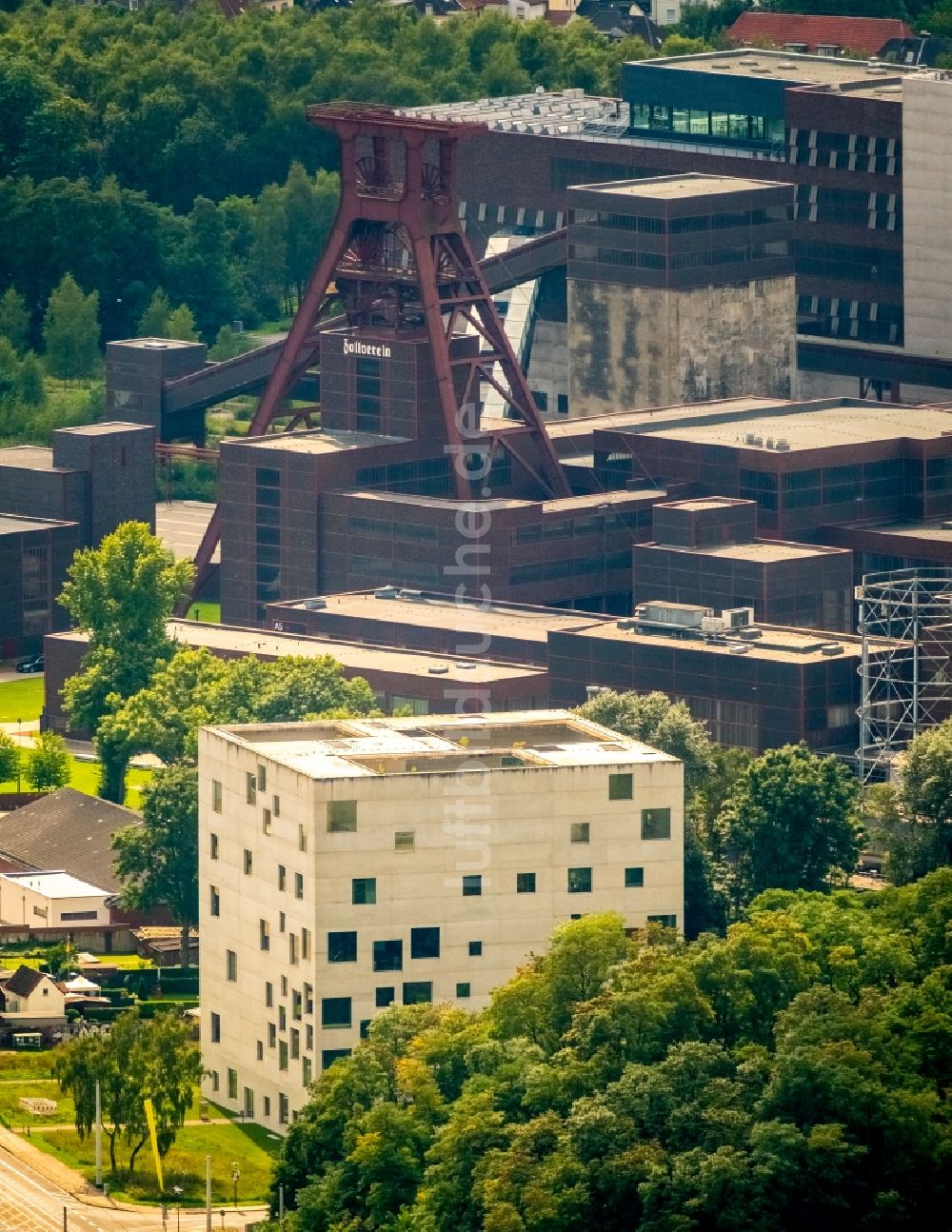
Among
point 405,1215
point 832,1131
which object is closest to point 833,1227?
point 832,1131

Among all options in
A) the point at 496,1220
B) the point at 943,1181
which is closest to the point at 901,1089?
the point at 943,1181

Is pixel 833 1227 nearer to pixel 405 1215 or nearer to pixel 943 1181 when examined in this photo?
pixel 943 1181

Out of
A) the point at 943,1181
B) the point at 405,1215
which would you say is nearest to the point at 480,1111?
the point at 405,1215

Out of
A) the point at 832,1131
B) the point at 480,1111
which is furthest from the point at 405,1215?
the point at 832,1131

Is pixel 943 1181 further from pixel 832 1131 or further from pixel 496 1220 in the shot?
pixel 496 1220

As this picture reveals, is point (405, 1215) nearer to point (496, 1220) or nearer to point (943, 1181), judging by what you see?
point (496, 1220)
